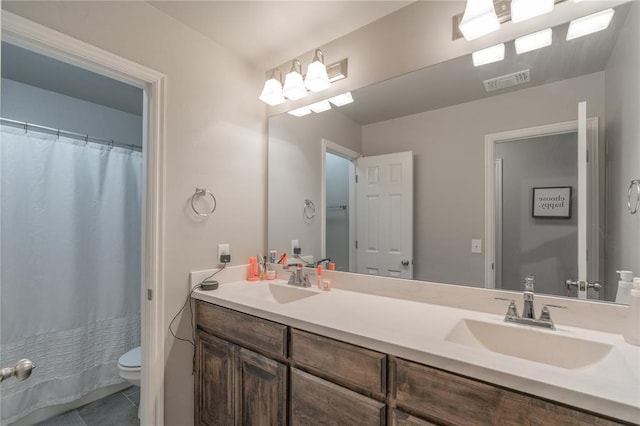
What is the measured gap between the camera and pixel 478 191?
1.39 meters

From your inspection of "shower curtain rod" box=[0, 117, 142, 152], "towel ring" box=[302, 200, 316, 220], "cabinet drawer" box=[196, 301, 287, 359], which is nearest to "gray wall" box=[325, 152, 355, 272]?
"towel ring" box=[302, 200, 316, 220]

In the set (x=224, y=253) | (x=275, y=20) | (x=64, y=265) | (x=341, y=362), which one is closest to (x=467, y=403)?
(x=341, y=362)

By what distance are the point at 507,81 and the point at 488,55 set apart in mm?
152

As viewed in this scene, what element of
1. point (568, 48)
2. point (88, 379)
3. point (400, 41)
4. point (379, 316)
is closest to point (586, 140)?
point (568, 48)

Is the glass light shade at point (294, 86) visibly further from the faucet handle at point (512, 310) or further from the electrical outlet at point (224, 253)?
the faucet handle at point (512, 310)

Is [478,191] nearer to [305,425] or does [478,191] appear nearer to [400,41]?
[400,41]

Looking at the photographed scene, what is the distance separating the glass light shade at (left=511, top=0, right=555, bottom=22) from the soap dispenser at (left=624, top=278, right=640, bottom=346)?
108 centimetres

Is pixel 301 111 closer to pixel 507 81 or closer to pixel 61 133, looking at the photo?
pixel 507 81

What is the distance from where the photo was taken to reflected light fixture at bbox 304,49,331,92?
1.74 metres

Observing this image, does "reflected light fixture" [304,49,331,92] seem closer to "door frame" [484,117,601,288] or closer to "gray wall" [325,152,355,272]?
"gray wall" [325,152,355,272]

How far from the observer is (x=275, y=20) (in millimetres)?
1652

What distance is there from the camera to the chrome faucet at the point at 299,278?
5.98 ft

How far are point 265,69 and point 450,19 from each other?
4.30ft

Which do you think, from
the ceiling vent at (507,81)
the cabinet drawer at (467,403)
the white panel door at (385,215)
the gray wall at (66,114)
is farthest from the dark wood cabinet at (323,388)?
the gray wall at (66,114)
